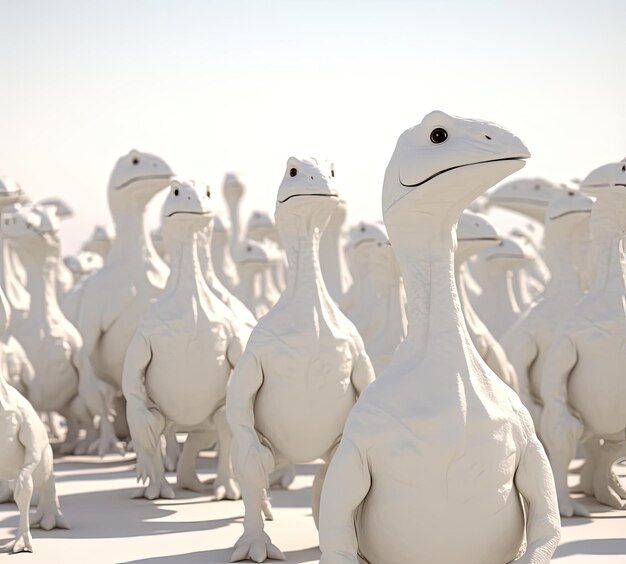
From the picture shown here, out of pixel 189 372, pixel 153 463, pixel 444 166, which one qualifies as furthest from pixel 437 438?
pixel 153 463

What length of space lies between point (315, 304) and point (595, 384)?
2.01m

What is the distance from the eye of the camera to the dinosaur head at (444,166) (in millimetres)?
3986

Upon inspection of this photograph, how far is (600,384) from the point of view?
7.28 metres

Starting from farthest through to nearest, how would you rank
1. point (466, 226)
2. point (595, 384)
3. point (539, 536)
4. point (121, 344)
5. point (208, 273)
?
point (121, 344)
point (208, 273)
point (466, 226)
point (595, 384)
point (539, 536)

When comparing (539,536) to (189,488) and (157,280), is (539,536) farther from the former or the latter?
(157,280)

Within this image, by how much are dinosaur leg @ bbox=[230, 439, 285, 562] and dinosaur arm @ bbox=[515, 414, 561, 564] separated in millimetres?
2439

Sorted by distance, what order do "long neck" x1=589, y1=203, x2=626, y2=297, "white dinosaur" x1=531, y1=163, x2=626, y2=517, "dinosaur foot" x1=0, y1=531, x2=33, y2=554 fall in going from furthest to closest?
"long neck" x1=589, y1=203, x2=626, y2=297 < "white dinosaur" x1=531, y1=163, x2=626, y2=517 < "dinosaur foot" x1=0, y1=531, x2=33, y2=554

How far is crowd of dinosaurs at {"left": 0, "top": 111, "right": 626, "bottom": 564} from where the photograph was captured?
13.6ft

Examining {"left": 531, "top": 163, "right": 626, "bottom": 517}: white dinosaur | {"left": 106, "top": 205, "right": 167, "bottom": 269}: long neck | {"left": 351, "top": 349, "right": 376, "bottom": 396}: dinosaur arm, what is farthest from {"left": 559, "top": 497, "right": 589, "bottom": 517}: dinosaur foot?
{"left": 106, "top": 205, "right": 167, "bottom": 269}: long neck

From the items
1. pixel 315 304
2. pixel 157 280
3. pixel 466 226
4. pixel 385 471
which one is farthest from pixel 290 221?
pixel 157 280

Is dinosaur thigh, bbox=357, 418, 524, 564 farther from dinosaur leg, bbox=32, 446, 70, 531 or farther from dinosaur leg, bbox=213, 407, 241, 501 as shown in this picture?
dinosaur leg, bbox=213, 407, 241, 501

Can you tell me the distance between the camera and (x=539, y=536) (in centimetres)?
414

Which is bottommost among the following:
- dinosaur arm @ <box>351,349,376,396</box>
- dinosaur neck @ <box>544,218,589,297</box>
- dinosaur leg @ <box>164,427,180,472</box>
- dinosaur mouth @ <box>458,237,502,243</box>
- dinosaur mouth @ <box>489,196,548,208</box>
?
dinosaur leg @ <box>164,427,180,472</box>

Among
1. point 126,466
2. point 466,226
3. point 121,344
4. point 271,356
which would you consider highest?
point 466,226
